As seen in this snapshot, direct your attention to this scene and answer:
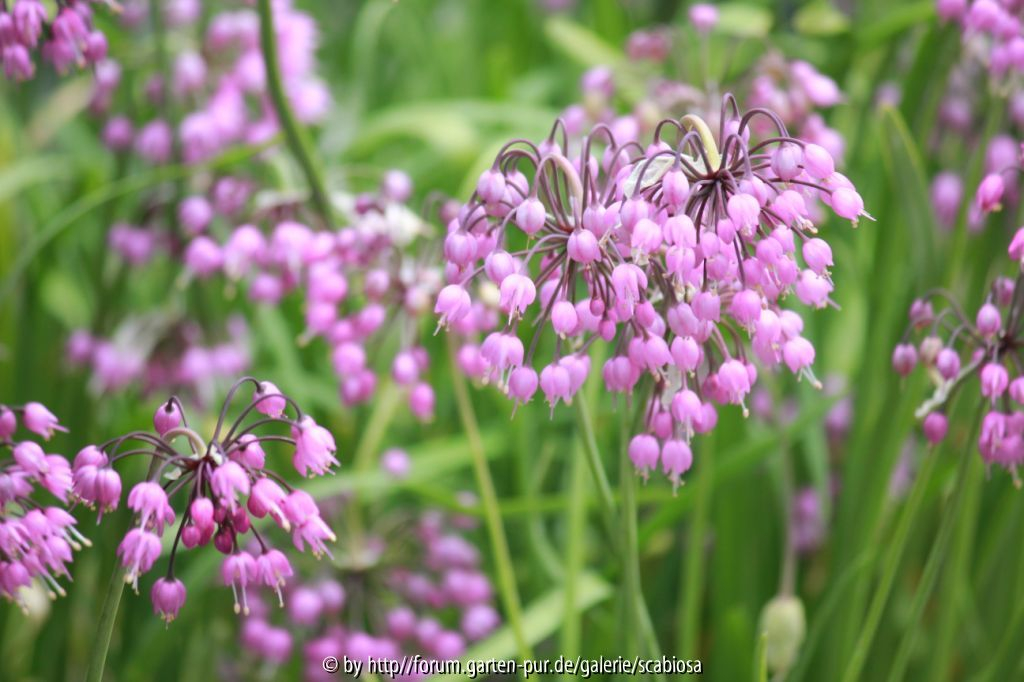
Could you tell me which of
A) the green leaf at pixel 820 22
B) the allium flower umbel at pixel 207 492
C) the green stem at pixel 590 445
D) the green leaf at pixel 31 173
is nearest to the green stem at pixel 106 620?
the allium flower umbel at pixel 207 492

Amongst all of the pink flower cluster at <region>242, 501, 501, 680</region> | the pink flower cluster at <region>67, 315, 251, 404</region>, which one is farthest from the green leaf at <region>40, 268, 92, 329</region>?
the pink flower cluster at <region>242, 501, 501, 680</region>

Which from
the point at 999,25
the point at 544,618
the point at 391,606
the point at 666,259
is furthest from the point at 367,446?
the point at 999,25

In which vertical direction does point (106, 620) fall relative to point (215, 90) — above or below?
below

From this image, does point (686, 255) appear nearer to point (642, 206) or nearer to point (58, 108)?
point (642, 206)

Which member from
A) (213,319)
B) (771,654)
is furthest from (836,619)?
(213,319)

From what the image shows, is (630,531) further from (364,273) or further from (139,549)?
(364,273)

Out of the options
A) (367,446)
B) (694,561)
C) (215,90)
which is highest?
(215,90)

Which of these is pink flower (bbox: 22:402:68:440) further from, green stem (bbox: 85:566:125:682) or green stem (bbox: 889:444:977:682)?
green stem (bbox: 889:444:977:682)

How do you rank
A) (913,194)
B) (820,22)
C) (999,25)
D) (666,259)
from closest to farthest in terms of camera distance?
(666,259), (999,25), (913,194), (820,22)
